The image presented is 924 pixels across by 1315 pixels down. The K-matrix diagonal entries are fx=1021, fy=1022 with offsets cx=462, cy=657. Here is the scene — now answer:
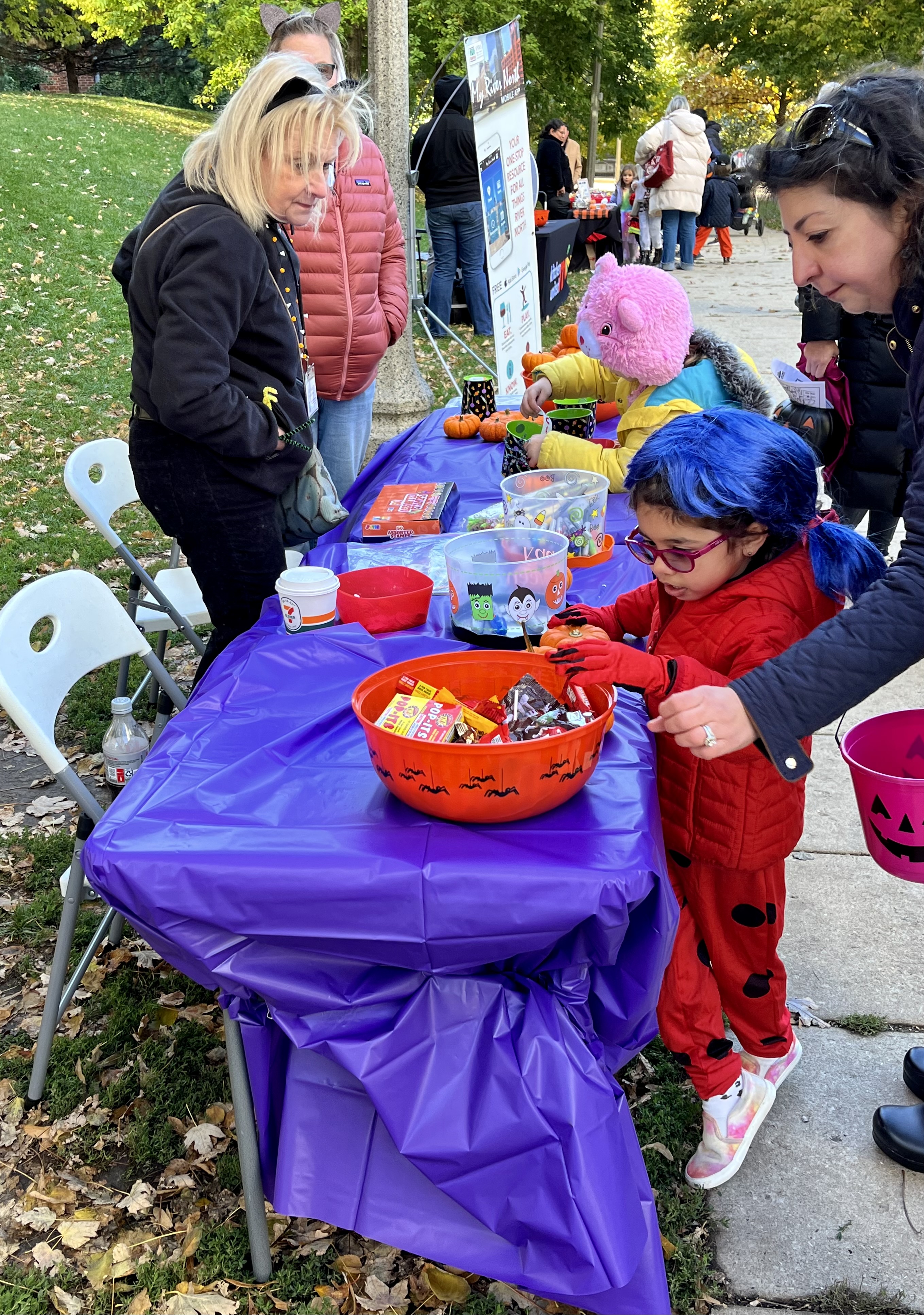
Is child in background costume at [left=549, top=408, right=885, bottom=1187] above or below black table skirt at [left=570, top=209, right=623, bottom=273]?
above

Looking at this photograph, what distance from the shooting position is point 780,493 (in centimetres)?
166

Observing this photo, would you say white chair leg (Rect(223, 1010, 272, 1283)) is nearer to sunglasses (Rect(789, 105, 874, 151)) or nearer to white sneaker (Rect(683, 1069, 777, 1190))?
white sneaker (Rect(683, 1069, 777, 1190))

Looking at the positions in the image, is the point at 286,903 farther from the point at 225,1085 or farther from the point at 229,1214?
the point at 225,1085

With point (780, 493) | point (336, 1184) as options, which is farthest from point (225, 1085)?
point (780, 493)

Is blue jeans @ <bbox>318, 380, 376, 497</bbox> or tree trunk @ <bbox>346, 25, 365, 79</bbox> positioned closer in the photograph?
blue jeans @ <bbox>318, 380, 376, 497</bbox>

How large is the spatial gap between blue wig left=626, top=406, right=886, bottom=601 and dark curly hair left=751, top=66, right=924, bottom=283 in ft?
1.09

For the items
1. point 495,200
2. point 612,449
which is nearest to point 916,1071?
point 612,449

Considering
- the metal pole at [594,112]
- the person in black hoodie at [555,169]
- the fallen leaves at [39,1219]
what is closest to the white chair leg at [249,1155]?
the fallen leaves at [39,1219]

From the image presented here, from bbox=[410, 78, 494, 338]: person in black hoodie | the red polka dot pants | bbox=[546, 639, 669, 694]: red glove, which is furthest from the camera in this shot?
bbox=[410, 78, 494, 338]: person in black hoodie

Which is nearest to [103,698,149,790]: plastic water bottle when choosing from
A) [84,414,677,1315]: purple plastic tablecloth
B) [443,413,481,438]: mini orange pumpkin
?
[84,414,677,1315]: purple plastic tablecloth

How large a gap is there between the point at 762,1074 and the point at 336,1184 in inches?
37.7

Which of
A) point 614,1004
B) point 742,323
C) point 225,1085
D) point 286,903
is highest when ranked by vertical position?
point 286,903

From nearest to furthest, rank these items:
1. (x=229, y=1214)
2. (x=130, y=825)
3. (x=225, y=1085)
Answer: (x=130, y=825) < (x=229, y=1214) < (x=225, y=1085)

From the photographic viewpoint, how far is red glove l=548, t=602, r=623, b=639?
1.94 meters
